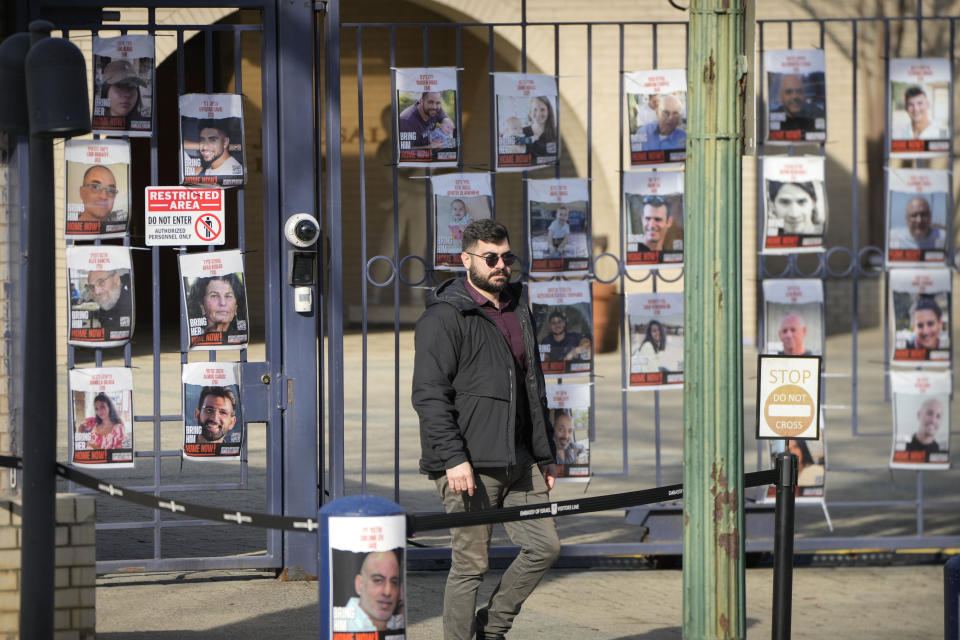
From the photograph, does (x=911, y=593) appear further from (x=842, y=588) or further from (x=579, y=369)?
(x=579, y=369)

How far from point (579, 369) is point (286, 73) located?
2.02m

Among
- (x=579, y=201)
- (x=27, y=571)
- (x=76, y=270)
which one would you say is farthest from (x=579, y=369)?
(x=27, y=571)

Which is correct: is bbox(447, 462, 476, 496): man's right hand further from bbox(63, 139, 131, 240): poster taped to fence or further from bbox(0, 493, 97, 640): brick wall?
bbox(63, 139, 131, 240): poster taped to fence

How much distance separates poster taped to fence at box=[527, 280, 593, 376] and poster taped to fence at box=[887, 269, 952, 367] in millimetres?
1585

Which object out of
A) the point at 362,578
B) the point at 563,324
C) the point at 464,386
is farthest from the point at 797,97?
the point at 362,578

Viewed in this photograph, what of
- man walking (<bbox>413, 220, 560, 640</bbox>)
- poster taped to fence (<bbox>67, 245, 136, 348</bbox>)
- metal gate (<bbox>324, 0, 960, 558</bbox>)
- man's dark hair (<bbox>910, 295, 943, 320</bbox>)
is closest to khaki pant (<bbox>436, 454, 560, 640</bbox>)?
man walking (<bbox>413, 220, 560, 640</bbox>)

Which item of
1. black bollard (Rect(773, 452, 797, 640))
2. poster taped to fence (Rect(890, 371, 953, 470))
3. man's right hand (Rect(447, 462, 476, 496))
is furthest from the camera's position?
poster taped to fence (Rect(890, 371, 953, 470))

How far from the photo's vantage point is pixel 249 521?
4113mm

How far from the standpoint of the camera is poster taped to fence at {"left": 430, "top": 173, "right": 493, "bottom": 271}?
615 cm

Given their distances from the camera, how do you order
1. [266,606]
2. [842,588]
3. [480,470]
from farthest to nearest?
[842,588] → [266,606] → [480,470]

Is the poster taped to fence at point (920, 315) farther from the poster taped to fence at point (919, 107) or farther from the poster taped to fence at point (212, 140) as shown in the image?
the poster taped to fence at point (212, 140)

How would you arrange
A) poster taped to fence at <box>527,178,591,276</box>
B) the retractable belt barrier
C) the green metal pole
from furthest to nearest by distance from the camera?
poster taped to fence at <box>527,178,591,276</box>, the retractable belt barrier, the green metal pole

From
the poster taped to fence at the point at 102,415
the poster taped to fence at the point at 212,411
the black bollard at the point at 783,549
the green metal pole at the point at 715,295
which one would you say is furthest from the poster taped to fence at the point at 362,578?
the poster taped to fence at the point at 102,415

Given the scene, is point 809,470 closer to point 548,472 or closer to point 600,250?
point 548,472
